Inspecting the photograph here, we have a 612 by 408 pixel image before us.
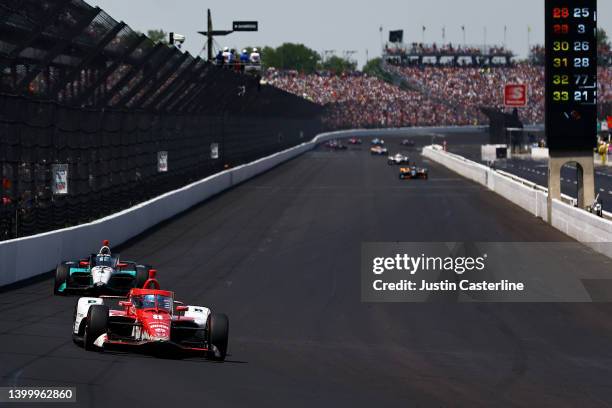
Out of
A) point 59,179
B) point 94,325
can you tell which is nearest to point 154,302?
point 94,325

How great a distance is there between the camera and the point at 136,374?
12.1 metres

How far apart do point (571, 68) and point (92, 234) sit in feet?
51.3

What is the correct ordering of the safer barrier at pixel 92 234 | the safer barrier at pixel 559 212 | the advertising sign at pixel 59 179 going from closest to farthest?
the safer barrier at pixel 92 234 < the advertising sign at pixel 59 179 < the safer barrier at pixel 559 212

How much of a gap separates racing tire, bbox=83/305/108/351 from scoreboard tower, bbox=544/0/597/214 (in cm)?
2333

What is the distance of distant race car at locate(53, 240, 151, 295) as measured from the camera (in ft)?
63.7

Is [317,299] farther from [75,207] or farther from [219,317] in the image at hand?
[75,207]

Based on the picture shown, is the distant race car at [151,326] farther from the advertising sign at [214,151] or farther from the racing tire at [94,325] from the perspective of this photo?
the advertising sign at [214,151]

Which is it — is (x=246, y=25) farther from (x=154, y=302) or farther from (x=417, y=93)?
(x=417, y=93)

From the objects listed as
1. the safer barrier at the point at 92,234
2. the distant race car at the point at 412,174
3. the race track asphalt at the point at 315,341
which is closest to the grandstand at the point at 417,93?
the distant race car at the point at 412,174

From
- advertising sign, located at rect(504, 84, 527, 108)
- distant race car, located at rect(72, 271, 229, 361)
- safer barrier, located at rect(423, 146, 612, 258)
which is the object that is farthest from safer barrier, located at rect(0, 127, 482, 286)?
advertising sign, located at rect(504, 84, 527, 108)

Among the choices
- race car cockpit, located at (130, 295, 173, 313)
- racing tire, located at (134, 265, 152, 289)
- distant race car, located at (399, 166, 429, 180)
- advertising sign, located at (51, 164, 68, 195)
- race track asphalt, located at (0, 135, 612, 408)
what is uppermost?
advertising sign, located at (51, 164, 68, 195)

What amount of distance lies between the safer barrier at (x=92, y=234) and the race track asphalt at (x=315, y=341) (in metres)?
0.63

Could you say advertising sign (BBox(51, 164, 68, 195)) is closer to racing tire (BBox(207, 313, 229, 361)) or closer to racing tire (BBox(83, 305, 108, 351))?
racing tire (BBox(83, 305, 108, 351))

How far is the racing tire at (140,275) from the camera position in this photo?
1977 cm
